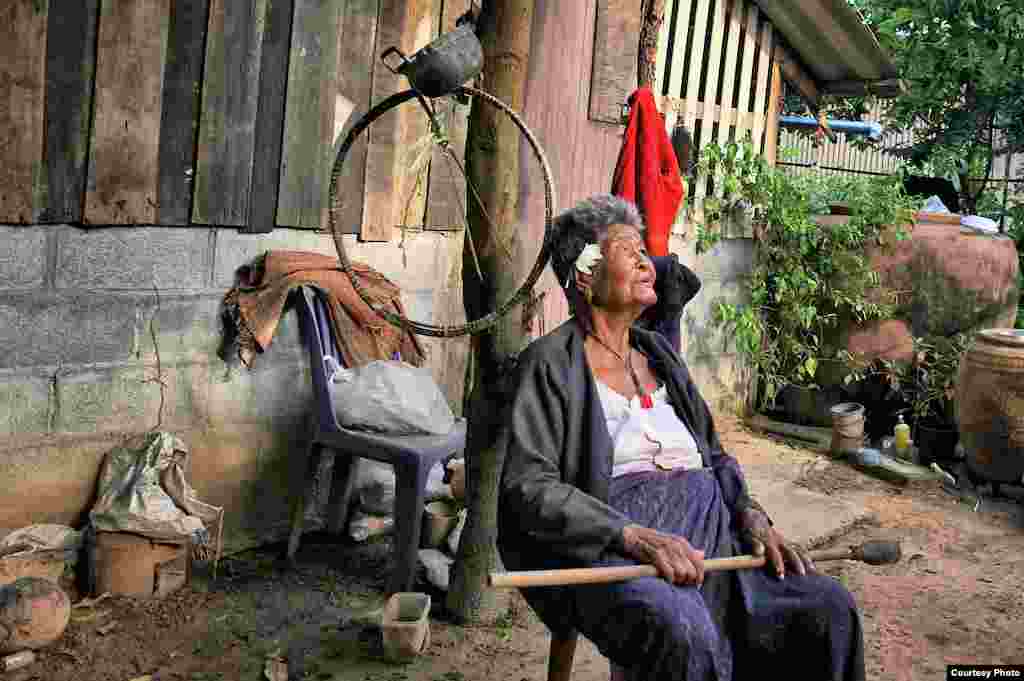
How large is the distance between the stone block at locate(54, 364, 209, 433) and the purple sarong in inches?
87.6

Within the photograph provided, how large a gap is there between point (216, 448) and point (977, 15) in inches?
312

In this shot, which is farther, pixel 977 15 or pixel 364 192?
pixel 977 15

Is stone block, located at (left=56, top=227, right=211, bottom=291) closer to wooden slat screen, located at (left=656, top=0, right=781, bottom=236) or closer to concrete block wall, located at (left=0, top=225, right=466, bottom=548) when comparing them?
concrete block wall, located at (left=0, top=225, right=466, bottom=548)

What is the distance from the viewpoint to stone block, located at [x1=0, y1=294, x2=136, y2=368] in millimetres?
4074

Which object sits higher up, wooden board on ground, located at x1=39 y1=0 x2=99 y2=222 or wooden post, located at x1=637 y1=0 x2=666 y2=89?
wooden post, located at x1=637 y1=0 x2=666 y2=89

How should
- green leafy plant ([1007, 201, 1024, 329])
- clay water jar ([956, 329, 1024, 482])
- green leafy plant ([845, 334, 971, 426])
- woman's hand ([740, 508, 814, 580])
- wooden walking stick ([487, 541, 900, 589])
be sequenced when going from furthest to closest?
green leafy plant ([1007, 201, 1024, 329]) → green leafy plant ([845, 334, 971, 426]) → clay water jar ([956, 329, 1024, 482]) → woman's hand ([740, 508, 814, 580]) → wooden walking stick ([487, 541, 900, 589])

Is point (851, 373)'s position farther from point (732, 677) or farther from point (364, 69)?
point (732, 677)

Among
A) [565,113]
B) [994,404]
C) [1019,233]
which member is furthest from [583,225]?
[1019,233]

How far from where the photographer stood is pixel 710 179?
796 centimetres

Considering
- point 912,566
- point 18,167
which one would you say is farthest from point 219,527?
point 912,566

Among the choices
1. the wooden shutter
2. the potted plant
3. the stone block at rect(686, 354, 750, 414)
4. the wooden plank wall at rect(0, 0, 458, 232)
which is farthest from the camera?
the stone block at rect(686, 354, 750, 414)

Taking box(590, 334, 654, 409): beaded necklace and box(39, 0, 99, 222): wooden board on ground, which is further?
box(39, 0, 99, 222): wooden board on ground

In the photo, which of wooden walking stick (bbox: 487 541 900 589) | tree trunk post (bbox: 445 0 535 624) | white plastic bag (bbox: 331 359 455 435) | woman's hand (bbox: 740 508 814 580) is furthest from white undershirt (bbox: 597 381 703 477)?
white plastic bag (bbox: 331 359 455 435)

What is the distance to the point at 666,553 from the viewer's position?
2.80 metres
